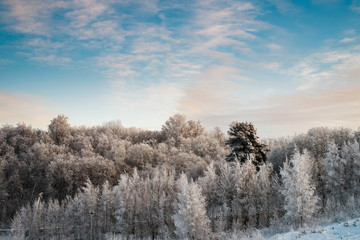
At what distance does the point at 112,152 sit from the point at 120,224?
31.8 meters

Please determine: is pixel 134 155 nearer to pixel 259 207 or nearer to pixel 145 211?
pixel 145 211

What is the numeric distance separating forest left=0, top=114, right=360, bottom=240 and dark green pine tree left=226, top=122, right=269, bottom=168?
0.16 metres

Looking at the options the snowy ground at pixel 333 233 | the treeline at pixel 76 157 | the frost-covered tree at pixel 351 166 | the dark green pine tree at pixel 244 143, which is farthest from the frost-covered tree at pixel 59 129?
the snowy ground at pixel 333 233

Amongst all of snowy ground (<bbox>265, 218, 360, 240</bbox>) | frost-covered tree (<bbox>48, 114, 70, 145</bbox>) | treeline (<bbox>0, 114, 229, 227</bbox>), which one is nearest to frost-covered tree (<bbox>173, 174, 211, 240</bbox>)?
snowy ground (<bbox>265, 218, 360, 240</bbox>)

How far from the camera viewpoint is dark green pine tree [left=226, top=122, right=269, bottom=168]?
151 feet

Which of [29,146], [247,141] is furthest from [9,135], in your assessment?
[247,141]

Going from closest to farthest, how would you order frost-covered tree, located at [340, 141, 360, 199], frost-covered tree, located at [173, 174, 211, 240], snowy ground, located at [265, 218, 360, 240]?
1. snowy ground, located at [265, 218, 360, 240]
2. frost-covered tree, located at [173, 174, 211, 240]
3. frost-covered tree, located at [340, 141, 360, 199]

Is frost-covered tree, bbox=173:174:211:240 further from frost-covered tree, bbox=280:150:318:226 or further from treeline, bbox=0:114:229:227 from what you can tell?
treeline, bbox=0:114:229:227

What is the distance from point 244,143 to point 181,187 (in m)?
11.8

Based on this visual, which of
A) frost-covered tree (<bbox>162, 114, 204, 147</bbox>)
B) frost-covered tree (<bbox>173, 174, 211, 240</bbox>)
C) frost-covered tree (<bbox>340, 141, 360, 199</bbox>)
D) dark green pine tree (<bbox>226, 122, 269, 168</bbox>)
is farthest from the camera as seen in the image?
frost-covered tree (<bbox>162, 114, 204, 147</bbox>)

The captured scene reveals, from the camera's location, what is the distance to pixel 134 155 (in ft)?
269

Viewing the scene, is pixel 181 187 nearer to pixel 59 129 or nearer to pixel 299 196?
pixel 299 196

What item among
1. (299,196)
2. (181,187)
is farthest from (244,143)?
(299,196)

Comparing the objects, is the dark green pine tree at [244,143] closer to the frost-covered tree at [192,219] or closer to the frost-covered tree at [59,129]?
the frost-covered tree at [192,219]
